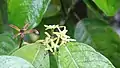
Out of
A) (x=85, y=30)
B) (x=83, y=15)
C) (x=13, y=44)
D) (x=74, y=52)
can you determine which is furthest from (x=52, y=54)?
(x=83, y=15)

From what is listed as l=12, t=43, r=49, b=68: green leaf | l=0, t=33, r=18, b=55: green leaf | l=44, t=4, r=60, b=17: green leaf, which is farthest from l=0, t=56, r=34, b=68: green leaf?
l=44, t=4, r=60, b=17: green leaf

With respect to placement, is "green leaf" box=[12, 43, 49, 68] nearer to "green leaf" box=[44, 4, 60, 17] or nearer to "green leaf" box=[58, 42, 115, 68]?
"green leaf" box=[58, 42, 115, 68]

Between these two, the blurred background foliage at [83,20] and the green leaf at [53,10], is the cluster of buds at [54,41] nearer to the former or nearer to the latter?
the blurred background foliage at [83,20]

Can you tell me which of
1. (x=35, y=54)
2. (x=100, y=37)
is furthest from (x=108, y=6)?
(x=35, y=54)

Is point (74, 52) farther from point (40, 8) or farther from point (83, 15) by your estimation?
point (83, 15)

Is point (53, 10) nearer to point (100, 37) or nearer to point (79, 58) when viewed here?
point (100, 37)

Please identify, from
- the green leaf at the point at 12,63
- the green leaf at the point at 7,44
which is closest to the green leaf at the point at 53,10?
the green leaf at the point at 7,44
